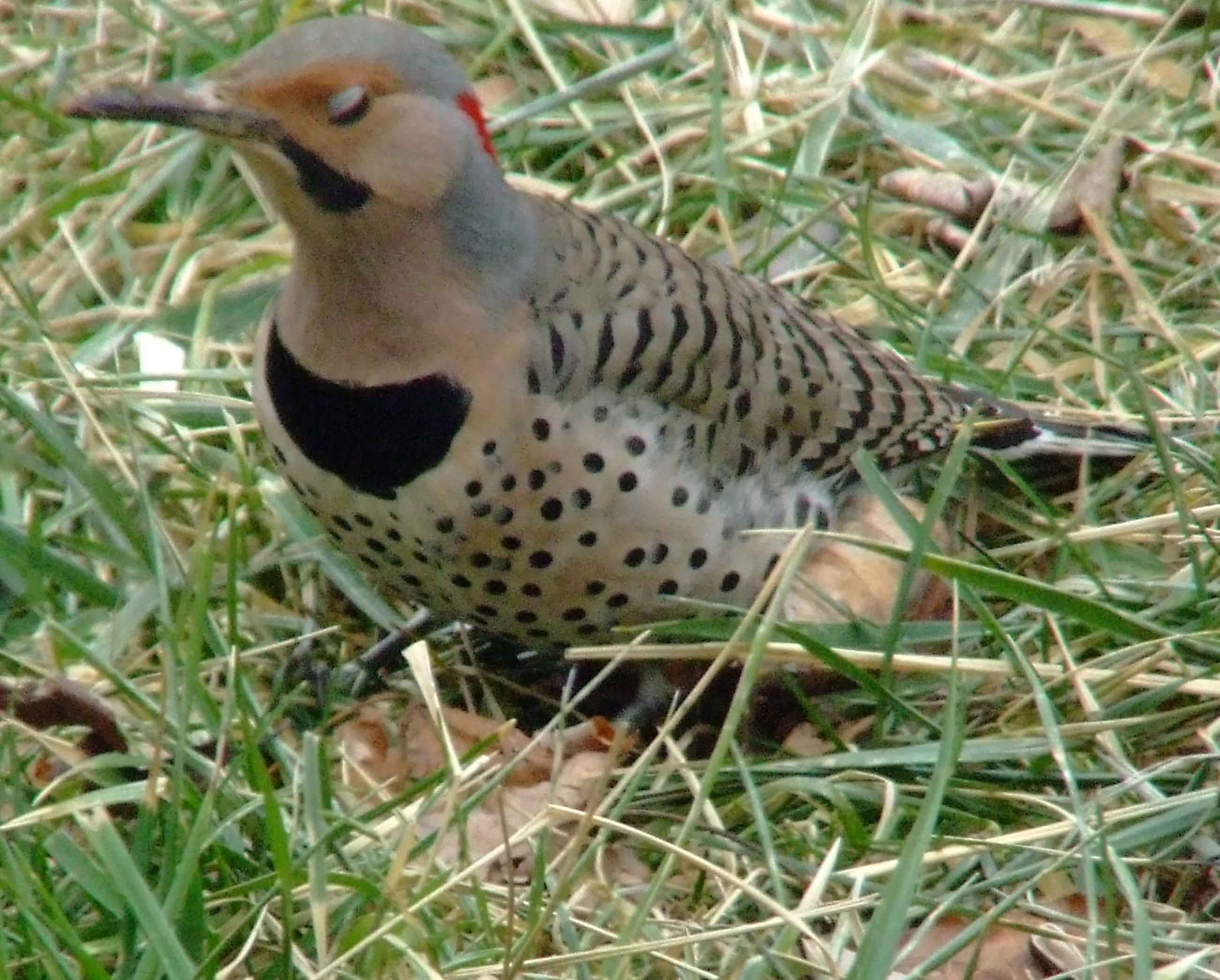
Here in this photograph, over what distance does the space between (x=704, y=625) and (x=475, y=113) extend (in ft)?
2.70

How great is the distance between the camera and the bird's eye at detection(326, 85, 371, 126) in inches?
98.0

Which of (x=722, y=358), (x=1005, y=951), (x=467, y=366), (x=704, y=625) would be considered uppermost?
(x=467, y=366)

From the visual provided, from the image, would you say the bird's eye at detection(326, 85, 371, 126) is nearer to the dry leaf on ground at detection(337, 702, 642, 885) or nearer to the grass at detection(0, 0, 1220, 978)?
the grass at detection(0, 0, 1220, 978)

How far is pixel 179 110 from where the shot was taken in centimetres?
242

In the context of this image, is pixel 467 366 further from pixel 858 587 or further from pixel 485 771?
pixel 858 587

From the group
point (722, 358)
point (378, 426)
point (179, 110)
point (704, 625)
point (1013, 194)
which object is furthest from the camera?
point (1013, 194)

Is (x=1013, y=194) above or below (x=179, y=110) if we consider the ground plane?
below

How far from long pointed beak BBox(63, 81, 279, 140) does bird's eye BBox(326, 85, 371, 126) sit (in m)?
0.08

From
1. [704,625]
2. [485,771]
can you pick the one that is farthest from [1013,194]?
[485,771]

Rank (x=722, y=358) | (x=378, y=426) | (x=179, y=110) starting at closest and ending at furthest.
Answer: (x=179, y=110) < (x=378, y=426) < (x=722, y=358)

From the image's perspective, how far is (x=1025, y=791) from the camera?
2.75m

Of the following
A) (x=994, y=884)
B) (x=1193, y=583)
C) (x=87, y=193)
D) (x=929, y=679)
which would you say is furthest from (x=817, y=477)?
(x=87, y=193)

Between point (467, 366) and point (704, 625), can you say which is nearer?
point (467, 366)

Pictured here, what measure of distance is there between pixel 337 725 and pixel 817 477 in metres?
0.91
